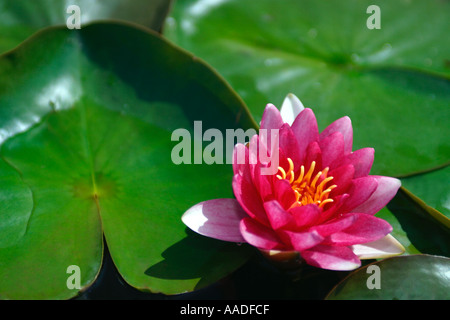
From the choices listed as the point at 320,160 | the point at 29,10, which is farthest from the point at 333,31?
the point at 29,10

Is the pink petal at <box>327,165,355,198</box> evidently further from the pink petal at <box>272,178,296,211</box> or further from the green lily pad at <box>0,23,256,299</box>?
the green lily pad at <box>0,23,256,299</box>

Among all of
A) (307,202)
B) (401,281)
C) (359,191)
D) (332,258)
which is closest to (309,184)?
(307,202)

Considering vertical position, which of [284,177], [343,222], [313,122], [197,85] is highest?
[197,85]

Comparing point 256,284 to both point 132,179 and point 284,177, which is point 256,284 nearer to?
point 284,177

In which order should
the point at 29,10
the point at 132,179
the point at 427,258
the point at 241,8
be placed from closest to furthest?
the point at 427,258, the point at 132,179, the point at 29,10, the point at 241,8

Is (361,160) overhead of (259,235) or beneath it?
overhead
